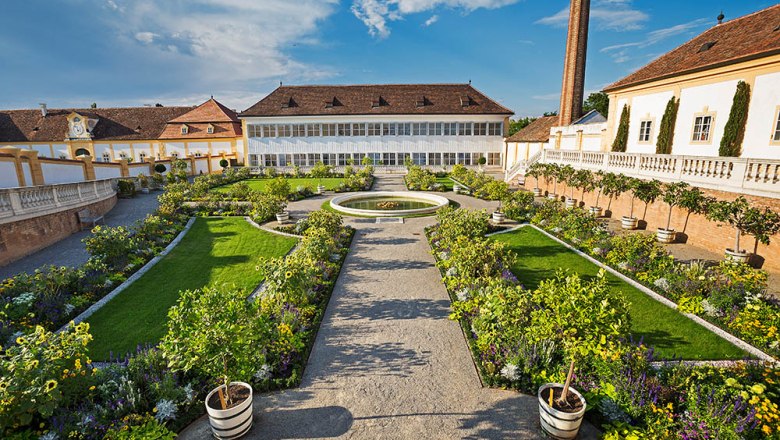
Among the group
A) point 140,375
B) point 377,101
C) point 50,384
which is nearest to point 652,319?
point 140,375

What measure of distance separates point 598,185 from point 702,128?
674 cm

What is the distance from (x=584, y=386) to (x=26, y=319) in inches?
451

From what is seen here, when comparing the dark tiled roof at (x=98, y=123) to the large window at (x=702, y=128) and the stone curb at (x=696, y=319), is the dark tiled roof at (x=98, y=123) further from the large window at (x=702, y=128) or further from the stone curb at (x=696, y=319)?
the large window at (x=702, y=128)

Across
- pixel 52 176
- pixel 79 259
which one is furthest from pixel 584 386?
pixel 52 176

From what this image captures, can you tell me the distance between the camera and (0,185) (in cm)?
1678

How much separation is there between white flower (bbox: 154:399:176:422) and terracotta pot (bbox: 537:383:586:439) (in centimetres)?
552

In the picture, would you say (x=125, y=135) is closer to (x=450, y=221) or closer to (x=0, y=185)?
(x=0, y=185)

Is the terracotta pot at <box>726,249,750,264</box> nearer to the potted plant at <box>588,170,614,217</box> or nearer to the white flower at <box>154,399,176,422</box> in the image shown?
the potted plant at <box>588,170,614,217</box>

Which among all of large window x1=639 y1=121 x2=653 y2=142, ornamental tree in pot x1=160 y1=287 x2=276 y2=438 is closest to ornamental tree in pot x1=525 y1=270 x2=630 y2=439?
ornamental tree in pot x1=160 y1=287 x2=276 y2=438

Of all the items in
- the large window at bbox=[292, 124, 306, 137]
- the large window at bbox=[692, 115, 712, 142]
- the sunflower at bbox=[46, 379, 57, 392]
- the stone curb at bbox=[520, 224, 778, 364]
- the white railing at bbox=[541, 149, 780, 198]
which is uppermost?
the large window at bbox=[292, 124, 306, 137]

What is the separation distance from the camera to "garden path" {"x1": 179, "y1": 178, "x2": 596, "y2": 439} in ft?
18.1

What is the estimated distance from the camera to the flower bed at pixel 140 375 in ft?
15.4

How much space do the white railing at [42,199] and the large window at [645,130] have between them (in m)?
32.0

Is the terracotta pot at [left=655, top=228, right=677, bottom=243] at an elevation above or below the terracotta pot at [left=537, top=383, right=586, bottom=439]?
above
